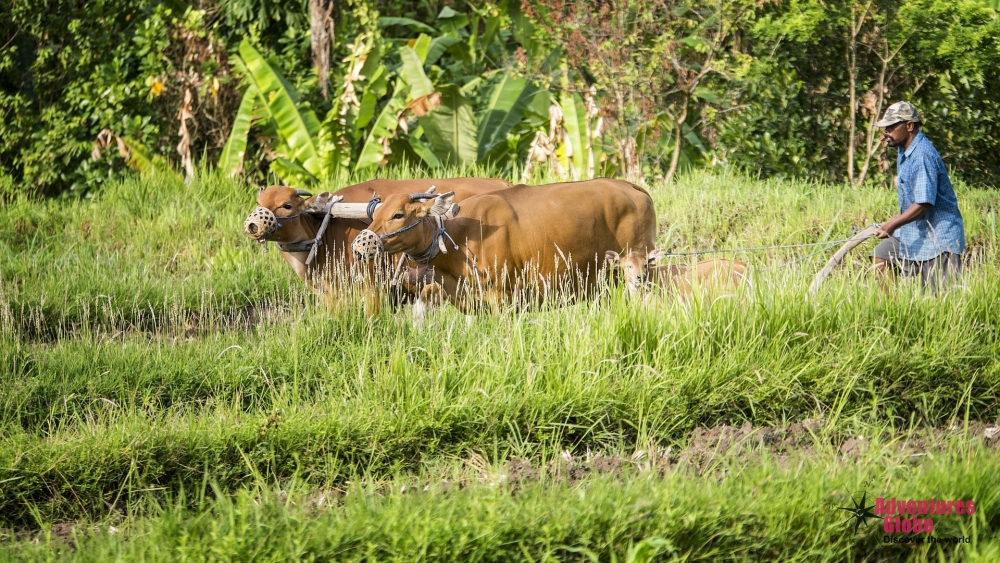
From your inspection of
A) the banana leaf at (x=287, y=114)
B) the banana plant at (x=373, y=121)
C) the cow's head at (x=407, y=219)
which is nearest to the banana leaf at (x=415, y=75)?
the banana plant at (x=373, y=121)

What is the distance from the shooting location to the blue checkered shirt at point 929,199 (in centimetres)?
734

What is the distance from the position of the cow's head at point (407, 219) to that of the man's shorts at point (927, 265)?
3334 mm

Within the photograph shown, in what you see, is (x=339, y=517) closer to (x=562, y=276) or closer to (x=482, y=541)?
(x=482, y=541)

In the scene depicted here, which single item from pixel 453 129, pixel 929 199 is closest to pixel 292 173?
pixel 453 129

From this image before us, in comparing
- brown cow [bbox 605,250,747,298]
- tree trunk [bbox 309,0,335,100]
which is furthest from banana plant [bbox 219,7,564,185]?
brown cow [bbox 605,250,747,298]

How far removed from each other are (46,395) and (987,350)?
611 cm

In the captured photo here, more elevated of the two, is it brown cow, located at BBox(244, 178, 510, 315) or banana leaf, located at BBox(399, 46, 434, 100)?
banana leaf, located at BBox(399, 46, 434, 100)

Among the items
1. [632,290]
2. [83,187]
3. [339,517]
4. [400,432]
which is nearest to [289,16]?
[83,187]

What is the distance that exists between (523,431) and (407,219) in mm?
1937

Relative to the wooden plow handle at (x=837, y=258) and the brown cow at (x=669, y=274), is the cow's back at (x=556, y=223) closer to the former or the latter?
the brown cow at (x=669, y=274)

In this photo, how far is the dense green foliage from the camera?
11.9 m

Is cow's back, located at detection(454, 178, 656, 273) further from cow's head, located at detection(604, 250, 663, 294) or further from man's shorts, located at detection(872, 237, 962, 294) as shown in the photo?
man's shorts, located at detection(872, 237, 962, 294)

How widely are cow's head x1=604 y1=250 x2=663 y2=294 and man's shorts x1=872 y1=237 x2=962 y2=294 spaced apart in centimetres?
173

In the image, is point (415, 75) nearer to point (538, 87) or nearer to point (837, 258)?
point (538, 87)
